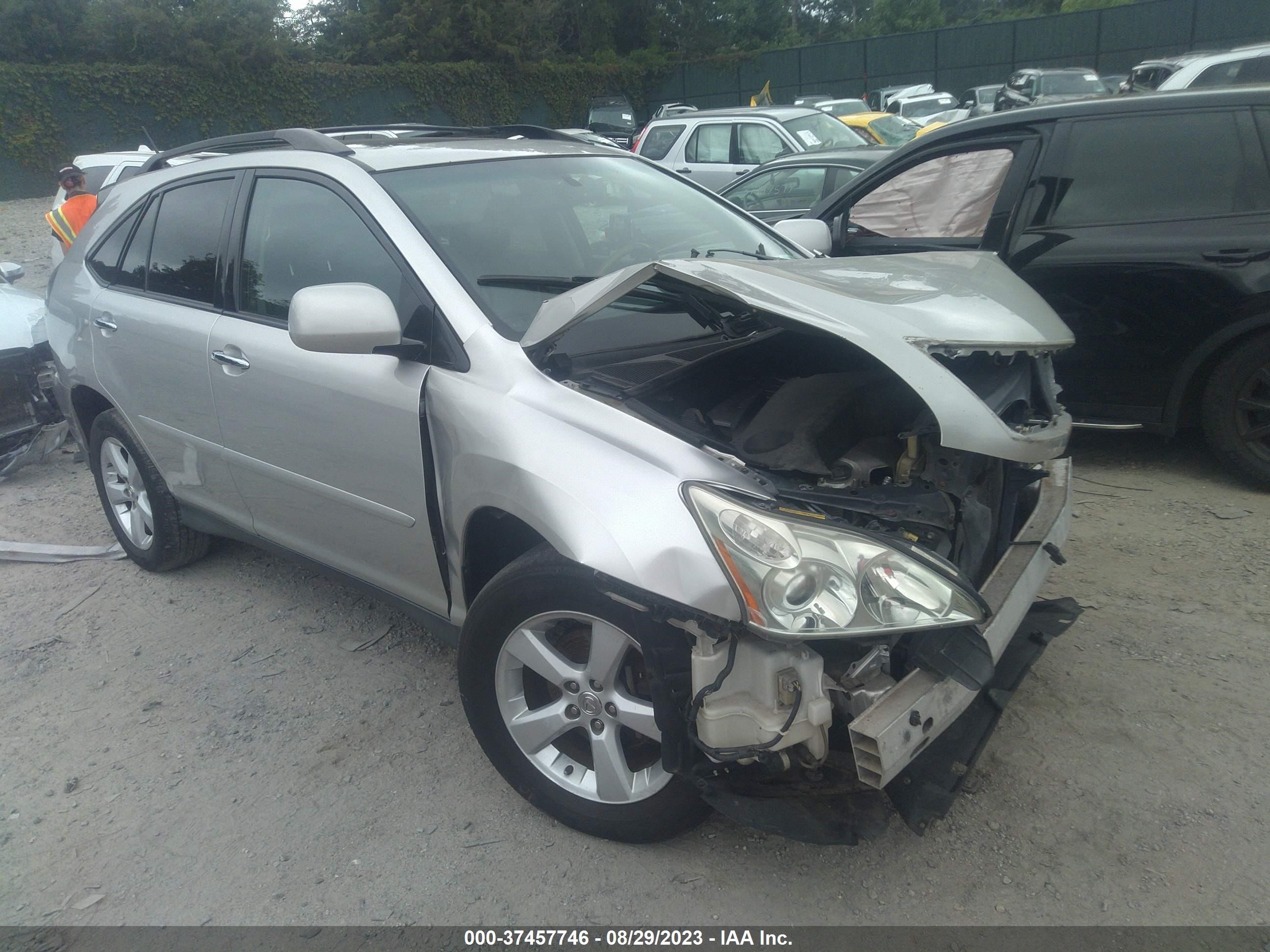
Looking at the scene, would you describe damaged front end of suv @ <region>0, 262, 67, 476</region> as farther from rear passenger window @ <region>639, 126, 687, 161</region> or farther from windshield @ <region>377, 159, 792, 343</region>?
rear passenger window @ <region>639, 126, 687, 161</region>

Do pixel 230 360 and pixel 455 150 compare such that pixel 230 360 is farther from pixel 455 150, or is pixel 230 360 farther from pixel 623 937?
pixel 623 937

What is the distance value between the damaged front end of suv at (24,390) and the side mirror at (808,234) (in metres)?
4.69

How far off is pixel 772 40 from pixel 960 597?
48.7 meters

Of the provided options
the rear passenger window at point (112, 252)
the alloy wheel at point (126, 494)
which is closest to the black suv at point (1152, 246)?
the rear passenger window at point (112, 252)

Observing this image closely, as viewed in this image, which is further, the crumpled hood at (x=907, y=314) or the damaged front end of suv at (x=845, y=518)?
the crumpled hood at (x=907, y=314)

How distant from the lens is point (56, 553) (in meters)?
4.89

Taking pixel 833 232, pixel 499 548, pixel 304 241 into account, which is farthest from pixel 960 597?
pixel 833 232

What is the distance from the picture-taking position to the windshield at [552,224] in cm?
294

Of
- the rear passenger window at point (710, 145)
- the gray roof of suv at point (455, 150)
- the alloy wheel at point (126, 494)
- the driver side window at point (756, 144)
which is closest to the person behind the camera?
the gray roof of suv at point (455, 150)

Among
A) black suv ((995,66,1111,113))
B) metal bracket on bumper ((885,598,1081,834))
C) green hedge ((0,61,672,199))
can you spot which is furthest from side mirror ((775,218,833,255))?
green hedge ((0,61,672,199))

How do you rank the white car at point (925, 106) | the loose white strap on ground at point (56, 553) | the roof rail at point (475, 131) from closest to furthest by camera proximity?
the roof rail at point (475, 131) < the loose white strap on ground at point (56, 553) < the white car at point (925, 106)

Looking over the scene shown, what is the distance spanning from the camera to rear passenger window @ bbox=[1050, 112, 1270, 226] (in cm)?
422

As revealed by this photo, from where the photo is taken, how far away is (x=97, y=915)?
255cm

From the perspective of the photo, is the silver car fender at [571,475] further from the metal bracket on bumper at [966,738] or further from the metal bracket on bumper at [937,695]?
the metal bracket on bumper at [966,738]
